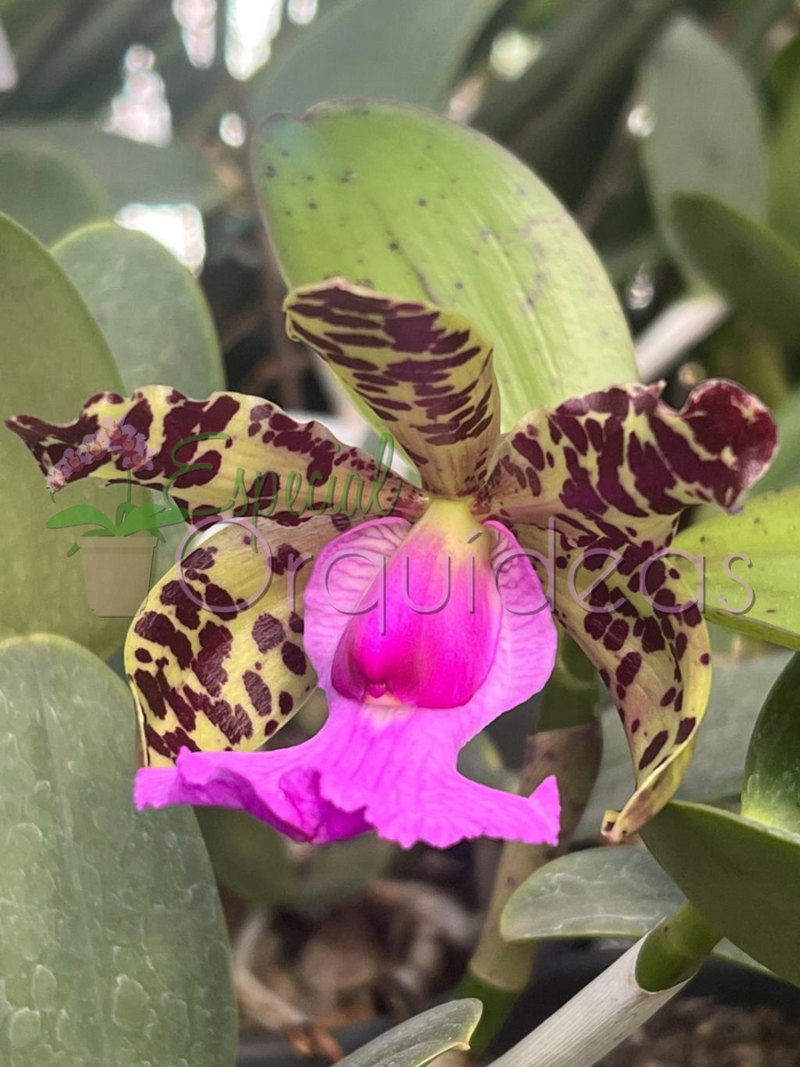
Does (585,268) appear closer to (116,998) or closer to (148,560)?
(148,560)

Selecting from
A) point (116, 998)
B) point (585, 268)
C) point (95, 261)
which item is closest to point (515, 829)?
point (116, 998)

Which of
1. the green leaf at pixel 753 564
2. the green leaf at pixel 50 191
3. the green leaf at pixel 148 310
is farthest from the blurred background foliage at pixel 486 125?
the green leaf at pixel 753 564

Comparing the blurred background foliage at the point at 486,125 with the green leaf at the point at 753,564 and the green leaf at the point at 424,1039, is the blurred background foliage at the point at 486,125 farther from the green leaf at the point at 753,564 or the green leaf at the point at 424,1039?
the green leaf at the point at 424,1039

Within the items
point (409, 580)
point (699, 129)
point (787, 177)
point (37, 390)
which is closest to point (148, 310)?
point (37, 390)

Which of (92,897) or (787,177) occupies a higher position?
(787,177)

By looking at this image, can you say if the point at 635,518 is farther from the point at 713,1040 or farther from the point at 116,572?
the point at 713,1040

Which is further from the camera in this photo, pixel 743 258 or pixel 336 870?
pixel 743 258

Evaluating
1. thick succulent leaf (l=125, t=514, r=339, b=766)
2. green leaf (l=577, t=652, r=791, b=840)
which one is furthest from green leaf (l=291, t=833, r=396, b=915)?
thick succulent leaf (l=125, t=514, r=339, b=766)
